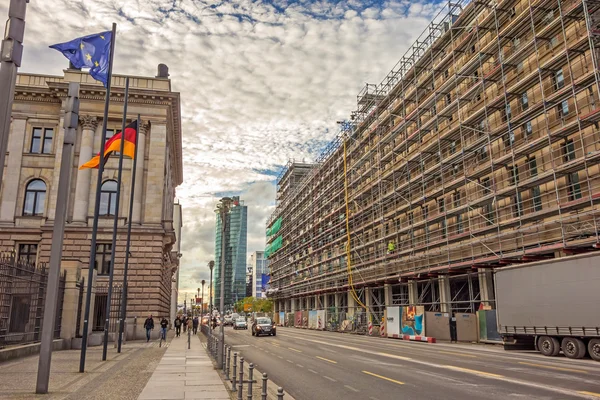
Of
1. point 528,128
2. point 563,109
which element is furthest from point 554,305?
point 528,128

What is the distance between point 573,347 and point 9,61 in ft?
71.9

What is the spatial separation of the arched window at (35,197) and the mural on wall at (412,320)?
1235 inches

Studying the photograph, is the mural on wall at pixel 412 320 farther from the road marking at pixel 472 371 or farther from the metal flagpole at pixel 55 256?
the metal flagpole at pixel 55 256

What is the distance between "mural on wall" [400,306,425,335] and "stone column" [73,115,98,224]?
1069 inches

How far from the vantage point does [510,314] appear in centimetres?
2336

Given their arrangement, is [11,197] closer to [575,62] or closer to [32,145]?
[32,145]

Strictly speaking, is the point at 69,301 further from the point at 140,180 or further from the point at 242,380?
the point at 242,380

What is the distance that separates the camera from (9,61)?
7.40 m

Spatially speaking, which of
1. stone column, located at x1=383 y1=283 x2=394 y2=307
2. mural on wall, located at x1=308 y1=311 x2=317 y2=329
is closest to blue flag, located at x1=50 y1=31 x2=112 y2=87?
stone column, located at x1=383 y1=283 x2=394 y2=307

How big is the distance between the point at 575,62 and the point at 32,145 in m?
42.1

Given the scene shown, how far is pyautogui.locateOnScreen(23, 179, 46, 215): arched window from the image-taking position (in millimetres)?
40625

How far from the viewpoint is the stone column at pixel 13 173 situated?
39812mm

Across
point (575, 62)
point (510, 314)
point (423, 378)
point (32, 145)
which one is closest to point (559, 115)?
point (575, 62)

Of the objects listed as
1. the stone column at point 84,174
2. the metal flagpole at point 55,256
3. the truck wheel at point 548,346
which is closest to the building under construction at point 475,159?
the truck wheel at point 548,346
